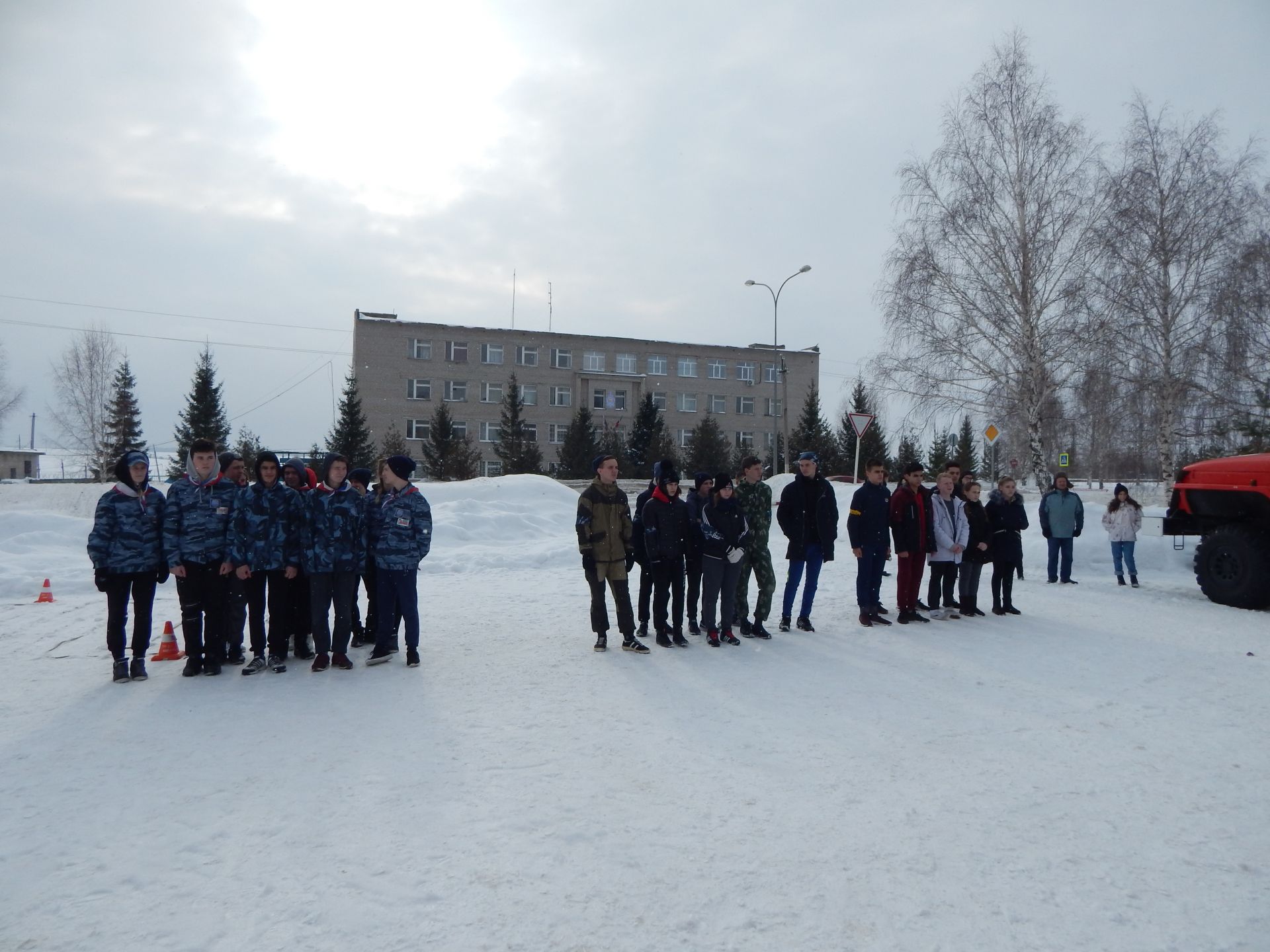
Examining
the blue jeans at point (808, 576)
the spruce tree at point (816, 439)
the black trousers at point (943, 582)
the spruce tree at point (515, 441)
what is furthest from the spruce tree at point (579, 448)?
the blue jeans at point (808, 576)

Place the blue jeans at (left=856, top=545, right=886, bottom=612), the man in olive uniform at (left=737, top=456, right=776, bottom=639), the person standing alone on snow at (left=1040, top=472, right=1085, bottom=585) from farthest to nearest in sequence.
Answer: the person standing alone on snow at (left=1040, top=472, right=1085, bottom=585)
the blue jeans at (left=856, top=545, right=886, bottom=612)
the man in olive uniform at (left=737, top=456, right=776, bottom=639)

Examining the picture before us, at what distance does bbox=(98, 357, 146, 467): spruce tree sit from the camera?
4684cm

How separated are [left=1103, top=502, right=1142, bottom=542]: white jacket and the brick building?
48.2 metres

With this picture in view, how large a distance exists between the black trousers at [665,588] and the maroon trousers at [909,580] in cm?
279

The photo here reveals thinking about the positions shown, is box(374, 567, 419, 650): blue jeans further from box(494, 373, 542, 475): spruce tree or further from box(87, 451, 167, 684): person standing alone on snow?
box(494, 373, 542, 475): spruce tree

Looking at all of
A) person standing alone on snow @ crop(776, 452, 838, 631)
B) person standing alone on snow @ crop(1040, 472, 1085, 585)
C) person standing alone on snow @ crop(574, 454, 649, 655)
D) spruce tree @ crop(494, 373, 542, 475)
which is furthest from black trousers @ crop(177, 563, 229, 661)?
spruce tree @ crop(494, 373, 542, 475)

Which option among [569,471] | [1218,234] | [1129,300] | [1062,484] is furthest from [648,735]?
[569,471]

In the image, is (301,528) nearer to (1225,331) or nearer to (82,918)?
(82,918)

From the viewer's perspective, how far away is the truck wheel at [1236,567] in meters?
10.4

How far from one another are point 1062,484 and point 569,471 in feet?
120

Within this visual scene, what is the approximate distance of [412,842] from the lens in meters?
3.64

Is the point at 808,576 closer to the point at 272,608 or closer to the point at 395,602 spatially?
the point at 395,602

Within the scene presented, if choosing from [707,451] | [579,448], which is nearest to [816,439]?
[707,451]

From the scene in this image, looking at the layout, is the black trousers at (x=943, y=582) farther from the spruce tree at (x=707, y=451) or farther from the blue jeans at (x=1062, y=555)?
the spruce tree at (x=707, y=451)
